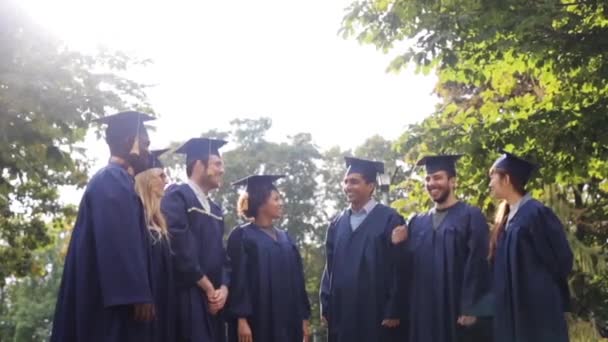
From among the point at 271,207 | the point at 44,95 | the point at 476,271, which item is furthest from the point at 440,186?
the point at 44,95

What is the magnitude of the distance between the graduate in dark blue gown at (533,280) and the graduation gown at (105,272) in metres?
2.65

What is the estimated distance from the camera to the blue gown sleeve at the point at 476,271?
5746mm

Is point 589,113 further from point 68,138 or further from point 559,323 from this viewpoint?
point 68,138

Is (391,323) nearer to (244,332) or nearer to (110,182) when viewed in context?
(244,332)

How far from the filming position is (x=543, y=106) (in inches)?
321

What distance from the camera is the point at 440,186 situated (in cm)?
619

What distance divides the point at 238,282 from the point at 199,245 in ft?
1.99

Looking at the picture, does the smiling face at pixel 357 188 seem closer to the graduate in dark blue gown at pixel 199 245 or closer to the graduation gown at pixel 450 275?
the graduation gown at pixel 450 275

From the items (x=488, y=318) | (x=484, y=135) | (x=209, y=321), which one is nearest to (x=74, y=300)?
(x=209, y=321)

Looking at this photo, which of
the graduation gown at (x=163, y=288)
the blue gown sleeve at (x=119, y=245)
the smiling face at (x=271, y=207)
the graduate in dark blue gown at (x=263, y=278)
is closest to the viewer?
the blue gown sleeve at (x=119, y=245)

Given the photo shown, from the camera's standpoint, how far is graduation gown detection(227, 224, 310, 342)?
624 cm

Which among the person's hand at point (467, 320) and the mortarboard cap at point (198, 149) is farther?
the mortarboard cap at point (198, 149)

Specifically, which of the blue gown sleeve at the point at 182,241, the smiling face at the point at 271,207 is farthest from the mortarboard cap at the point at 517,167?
the blue gown sleeve at the point at 182,241

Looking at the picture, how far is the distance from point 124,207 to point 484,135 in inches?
182
